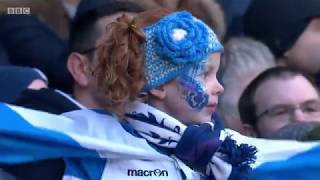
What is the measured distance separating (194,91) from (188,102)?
29 millimetres

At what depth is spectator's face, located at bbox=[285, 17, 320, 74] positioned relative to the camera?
8.18 ft

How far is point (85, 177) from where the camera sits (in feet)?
5.85

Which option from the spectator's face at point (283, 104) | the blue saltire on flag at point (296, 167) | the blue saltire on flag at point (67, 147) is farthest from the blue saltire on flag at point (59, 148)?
the spectator's face at point (283, 104)

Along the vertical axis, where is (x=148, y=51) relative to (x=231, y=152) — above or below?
above

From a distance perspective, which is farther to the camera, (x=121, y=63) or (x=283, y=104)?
(x=283, y=104)

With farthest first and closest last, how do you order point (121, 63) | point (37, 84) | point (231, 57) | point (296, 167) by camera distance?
point (231, 57), point (37, 84), point (296, 167), point (121, 63)

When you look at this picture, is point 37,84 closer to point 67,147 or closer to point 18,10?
point 67,147

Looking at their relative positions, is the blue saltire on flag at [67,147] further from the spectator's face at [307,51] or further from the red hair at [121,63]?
the spectator's face at [307,51]

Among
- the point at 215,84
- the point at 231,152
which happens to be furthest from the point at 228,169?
the point at 215,84

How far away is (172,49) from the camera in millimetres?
1752

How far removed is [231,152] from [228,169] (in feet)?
0.12

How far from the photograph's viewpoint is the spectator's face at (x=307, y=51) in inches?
98.2

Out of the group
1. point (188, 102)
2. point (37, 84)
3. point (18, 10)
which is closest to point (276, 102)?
point (188, 102)

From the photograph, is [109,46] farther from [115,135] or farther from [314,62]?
[314,62]
